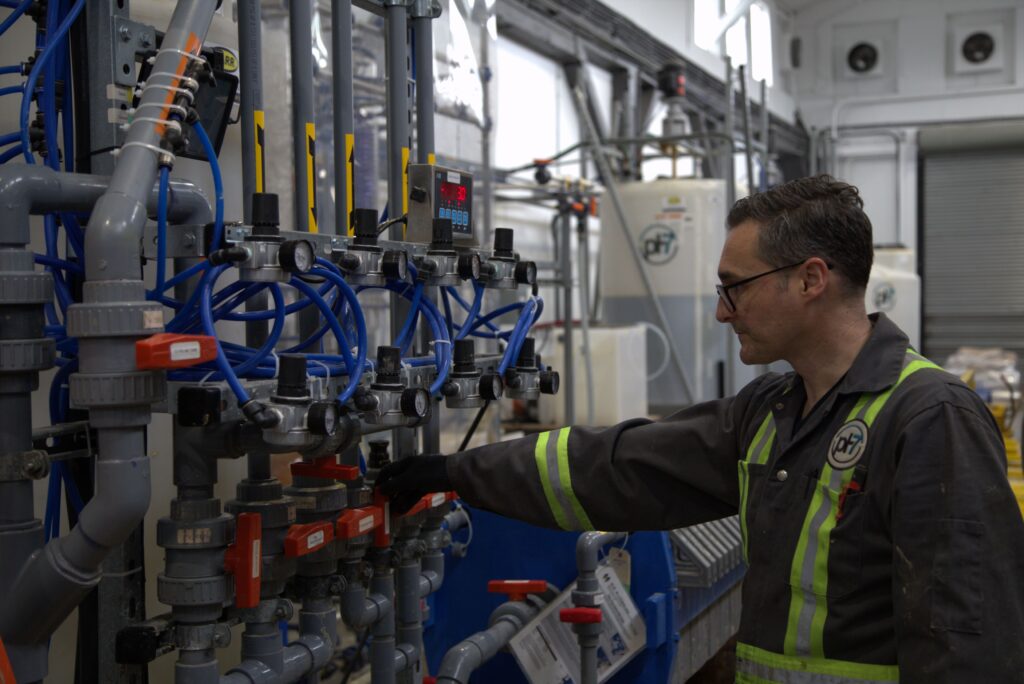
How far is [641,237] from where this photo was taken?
15.9ft

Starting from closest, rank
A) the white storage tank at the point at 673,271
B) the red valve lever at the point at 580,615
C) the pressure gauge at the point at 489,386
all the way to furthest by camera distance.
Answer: the pressure gauge at the point at 489,386, the red valve lever at the point at 580,615, the white storage tank at the point at 673,271

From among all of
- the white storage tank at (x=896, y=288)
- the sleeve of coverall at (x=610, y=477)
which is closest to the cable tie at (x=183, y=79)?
the sleeve of coverall at (x=610, y=477)

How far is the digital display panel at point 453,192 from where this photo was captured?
1618mm

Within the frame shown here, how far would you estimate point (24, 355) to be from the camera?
1197 mm

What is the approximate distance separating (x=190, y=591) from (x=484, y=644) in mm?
691

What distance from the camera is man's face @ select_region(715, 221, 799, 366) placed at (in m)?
1.48

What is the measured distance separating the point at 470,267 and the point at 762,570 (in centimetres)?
60

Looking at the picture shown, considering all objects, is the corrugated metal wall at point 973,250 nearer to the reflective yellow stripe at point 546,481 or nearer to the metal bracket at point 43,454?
the reflective yellow stripe at point 546,481

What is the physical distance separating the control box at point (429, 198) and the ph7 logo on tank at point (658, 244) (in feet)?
A: 10.6

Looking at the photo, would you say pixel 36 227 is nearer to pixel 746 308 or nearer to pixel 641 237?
pixel 746 308

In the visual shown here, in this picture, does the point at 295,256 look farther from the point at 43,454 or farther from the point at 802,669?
the point at 802,669

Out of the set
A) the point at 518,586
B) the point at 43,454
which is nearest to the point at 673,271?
the point at 518,586

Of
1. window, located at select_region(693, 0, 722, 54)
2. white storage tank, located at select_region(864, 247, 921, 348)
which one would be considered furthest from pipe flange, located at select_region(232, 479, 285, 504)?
white storage tank, located at select_region(864, 247, 921, 348)

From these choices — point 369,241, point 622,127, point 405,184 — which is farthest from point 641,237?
point 369,241
